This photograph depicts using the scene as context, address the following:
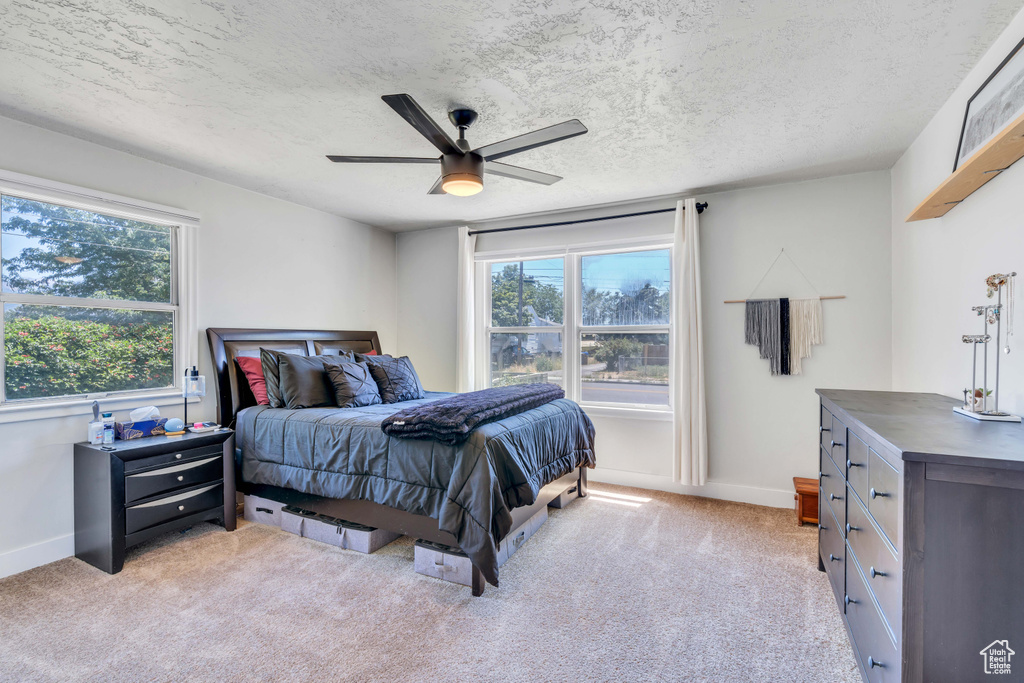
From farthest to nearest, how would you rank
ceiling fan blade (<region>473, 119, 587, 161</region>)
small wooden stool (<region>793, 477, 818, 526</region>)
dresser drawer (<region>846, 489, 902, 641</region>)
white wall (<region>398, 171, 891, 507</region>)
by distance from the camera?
white wall (<region>398, 171, 891, 507</region>) → small wooden stool (<region>793, 477, 818, 526</region>) → ceiling fan blade (<region>473, 119, 587, 161</region>) → dresser drawer (<region>846, 489, 902, 641</region>)

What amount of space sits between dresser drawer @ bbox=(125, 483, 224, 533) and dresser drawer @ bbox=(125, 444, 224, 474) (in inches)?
8.2

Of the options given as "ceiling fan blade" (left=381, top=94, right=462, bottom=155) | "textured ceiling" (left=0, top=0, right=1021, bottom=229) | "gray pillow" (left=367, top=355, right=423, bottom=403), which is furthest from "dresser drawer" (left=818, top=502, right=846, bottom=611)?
"gray pillow" (left=367, top=355, right=423, bottom=403)

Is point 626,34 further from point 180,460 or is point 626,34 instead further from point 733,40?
point 180,460

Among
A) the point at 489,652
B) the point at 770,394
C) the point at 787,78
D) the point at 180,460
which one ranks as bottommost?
the point at 489,652

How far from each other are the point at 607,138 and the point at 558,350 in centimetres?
224

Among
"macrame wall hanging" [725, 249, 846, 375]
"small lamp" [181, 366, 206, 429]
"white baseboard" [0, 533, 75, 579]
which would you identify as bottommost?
"white baseboard" [0, 533, 75, 579]

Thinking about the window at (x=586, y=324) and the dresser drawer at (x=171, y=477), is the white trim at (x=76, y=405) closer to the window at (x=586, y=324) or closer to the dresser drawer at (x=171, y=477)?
the dresser drawer at (x=171, y=477)

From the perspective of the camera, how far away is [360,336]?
16.0 feet

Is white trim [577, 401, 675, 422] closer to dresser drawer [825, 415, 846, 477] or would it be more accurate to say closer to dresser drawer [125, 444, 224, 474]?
dresser drawer [825, 415, 846, 477]

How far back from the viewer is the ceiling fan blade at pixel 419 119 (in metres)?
1.82

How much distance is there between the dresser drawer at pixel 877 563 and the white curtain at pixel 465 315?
11.5 ft

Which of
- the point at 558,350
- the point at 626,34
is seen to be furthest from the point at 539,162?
→ the point at 558,350

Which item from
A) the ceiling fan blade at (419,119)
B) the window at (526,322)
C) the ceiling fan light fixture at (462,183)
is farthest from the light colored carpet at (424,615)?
the ceiling fan blade at (419,119)

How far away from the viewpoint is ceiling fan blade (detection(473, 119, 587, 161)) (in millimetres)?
2080
